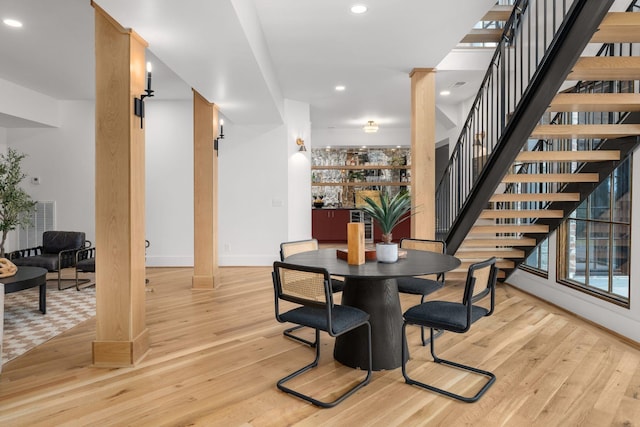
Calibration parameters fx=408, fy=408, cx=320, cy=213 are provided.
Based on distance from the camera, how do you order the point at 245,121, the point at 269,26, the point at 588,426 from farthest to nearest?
the point at 245,121 → the point at 269,26 → the point at 588,426

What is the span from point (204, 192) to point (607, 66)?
4563 millimetres

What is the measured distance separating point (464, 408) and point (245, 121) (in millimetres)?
5693

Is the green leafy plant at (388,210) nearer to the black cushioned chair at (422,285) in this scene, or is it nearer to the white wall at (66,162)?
the black cushioned chair at (422,285)

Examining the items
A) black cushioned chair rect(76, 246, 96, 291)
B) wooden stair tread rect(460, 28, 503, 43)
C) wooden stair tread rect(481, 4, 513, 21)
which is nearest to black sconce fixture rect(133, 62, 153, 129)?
black cushioned chair rect(76, 246, 96, 291)

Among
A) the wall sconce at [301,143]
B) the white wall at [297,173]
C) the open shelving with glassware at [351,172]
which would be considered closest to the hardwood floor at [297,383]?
the white wall at [297,173]

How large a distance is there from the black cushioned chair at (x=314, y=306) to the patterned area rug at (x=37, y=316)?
7.70ft

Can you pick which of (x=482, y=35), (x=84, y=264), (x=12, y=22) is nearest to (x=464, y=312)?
(x=482, y=35)

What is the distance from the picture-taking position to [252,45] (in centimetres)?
346

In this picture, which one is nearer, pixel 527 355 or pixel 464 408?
pixel 464 408

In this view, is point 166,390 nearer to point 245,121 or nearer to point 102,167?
point 102,167

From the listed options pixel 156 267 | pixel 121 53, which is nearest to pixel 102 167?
pixel 121 53

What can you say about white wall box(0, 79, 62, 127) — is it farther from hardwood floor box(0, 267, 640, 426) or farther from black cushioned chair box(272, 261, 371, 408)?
black cushioned chair box(272, 261, 371, 408)

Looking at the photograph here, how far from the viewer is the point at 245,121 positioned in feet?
22.8

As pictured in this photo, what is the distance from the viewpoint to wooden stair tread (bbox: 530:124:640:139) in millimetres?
3387
